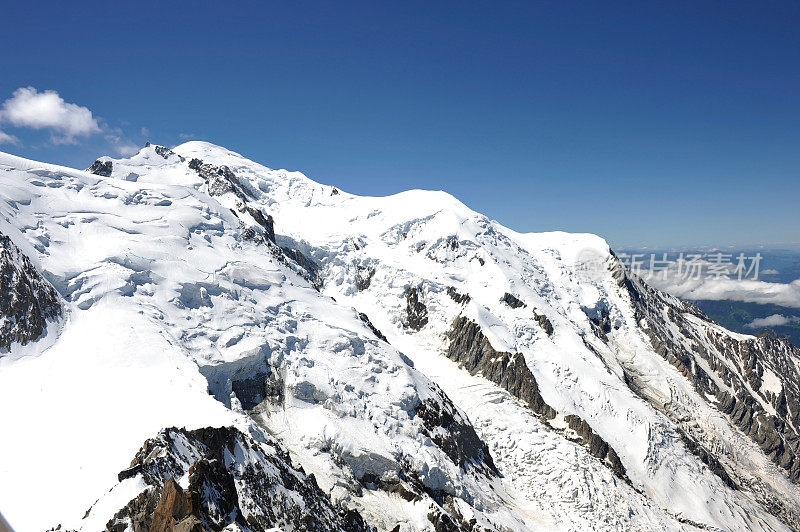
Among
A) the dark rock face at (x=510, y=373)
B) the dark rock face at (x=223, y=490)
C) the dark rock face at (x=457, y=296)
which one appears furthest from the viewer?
the dark rock face at (x=457, y=296)

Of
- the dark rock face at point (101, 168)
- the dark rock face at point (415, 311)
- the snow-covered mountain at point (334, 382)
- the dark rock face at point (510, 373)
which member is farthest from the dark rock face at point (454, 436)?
the dark rock face at point (101, 168)

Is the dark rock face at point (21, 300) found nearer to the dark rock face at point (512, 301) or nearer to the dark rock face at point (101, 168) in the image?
the dark rock face at point (101, 168)

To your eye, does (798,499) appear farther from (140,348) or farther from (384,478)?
(140,348)

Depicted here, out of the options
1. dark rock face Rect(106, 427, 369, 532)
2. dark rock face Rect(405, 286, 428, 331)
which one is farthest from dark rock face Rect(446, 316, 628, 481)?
dark rock face Rect(106, 427, 369, 532)

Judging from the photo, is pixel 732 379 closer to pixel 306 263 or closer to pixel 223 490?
pixel 306 263

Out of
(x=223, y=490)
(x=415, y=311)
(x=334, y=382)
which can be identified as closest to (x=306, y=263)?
(x=415, y=311)

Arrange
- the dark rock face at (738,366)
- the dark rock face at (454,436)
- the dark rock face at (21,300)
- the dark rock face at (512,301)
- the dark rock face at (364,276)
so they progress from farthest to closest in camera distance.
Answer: the dark rock face at (364,276)
the dark rock face at (738,366)
the dark rock face at (512,301)
the dark rock face at (454,436)
the dark rock face at (21,300)
